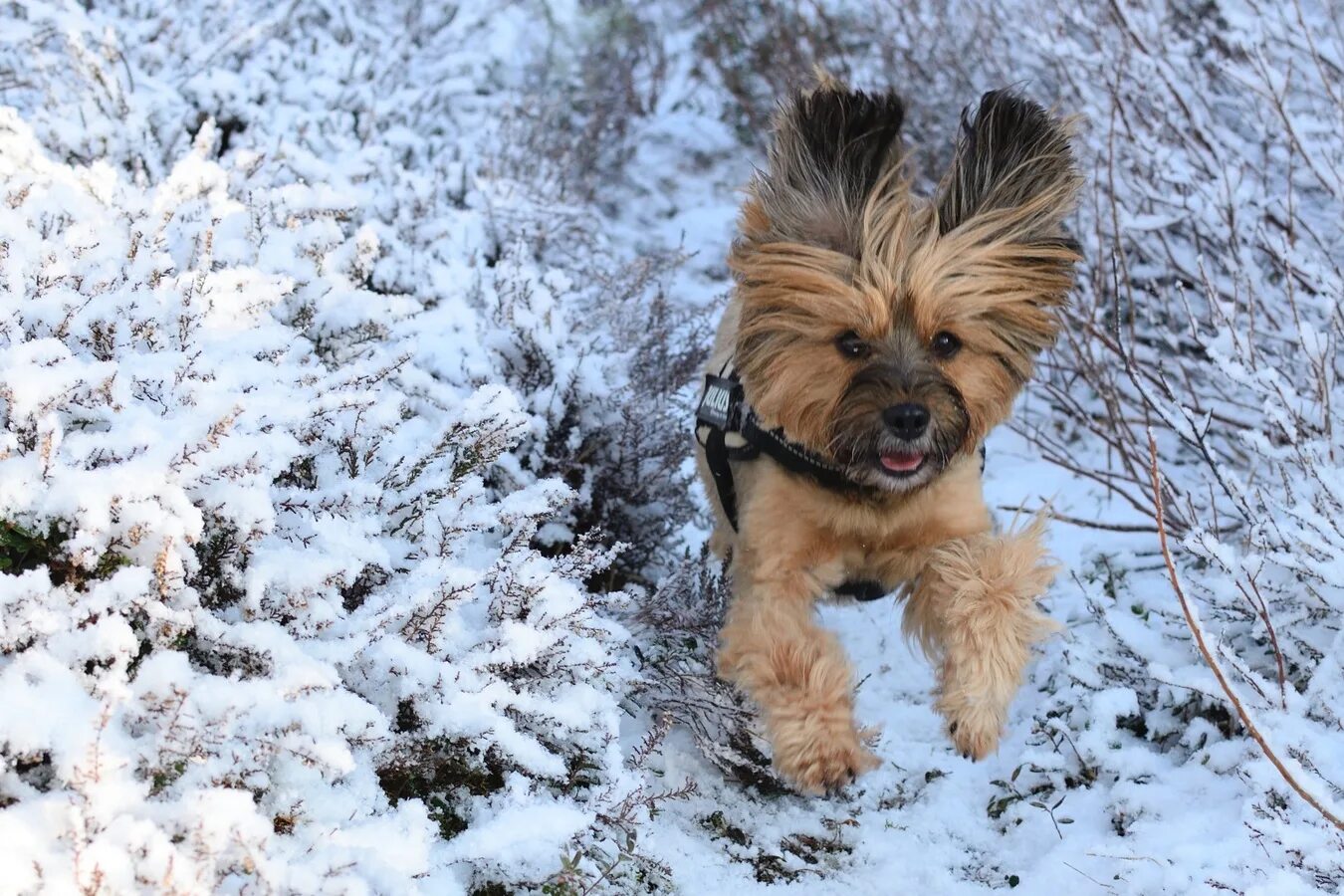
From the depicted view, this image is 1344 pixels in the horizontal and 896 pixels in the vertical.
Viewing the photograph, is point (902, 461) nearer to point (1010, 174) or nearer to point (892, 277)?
point (892, 277)

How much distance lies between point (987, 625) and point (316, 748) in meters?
1.70

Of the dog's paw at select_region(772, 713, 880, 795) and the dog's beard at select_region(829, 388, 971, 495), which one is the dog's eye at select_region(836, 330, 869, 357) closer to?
the dog's beard at select_region(829, 388, 971, 495)

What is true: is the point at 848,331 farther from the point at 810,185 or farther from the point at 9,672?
the point at 9,672

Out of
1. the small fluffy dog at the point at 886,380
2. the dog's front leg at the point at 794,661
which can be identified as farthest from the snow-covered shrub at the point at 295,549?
the small fluffy dog at the point at 886,380

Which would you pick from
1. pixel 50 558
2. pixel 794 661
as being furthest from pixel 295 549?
pixel 794 661

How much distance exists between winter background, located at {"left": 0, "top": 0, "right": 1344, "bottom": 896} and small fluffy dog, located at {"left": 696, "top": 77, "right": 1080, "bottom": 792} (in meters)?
0.30

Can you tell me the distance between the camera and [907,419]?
9.92 feet

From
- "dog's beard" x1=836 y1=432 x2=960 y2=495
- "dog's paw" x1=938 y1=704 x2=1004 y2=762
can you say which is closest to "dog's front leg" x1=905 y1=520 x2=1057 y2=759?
"dog's paw" x1=938 y1=704 x2=1004 y2=762

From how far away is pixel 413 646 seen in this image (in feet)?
8.36

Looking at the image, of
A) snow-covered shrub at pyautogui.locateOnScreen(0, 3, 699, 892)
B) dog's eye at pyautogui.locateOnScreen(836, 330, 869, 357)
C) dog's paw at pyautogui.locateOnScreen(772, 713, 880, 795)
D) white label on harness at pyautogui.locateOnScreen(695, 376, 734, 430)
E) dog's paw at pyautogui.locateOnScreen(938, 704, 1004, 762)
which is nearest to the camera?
snow-covered shrub at pyautogui.locateOnScreen(0, 3, 699, 892)

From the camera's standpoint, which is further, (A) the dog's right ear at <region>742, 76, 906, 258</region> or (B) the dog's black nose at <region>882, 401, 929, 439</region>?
(A) the dog's right ear at <region>742, 76, 906, 258</region>

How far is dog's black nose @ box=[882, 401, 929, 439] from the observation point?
3020mm

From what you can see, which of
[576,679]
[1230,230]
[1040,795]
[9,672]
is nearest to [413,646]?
[576,679]

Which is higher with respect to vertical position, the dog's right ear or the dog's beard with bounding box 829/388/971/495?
the dog's right ear
